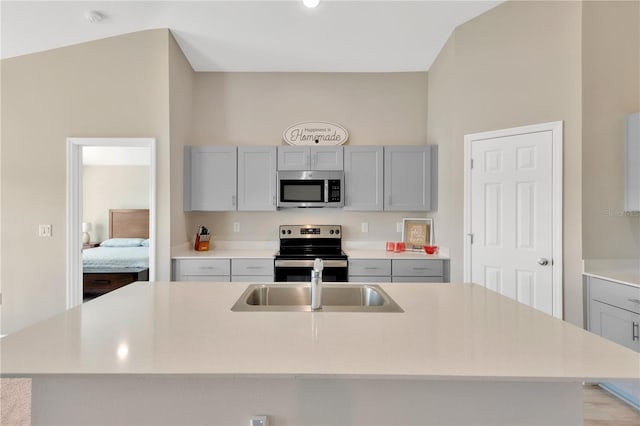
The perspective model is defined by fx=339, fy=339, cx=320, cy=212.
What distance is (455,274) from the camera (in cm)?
324

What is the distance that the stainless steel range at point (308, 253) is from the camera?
337 cm

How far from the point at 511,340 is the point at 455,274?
223cm

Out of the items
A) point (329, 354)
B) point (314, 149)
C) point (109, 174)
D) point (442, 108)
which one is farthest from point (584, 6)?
point (109, 174)

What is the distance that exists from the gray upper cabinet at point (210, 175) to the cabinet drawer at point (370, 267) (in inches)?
57.9

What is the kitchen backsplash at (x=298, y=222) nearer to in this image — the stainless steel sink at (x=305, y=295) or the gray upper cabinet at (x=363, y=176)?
the gray upper cabinet at (x=363, y=176)

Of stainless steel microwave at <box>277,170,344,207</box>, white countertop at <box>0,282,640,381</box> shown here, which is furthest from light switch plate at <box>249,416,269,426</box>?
stainless steel microwave at <box>277,170,344,207</box>

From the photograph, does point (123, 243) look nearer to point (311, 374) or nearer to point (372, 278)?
point (372, 278)

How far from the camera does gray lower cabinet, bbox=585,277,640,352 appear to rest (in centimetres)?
214

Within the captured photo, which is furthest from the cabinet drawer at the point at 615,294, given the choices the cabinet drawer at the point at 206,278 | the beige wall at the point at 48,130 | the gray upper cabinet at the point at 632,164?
the beige wall at the point at 48,130

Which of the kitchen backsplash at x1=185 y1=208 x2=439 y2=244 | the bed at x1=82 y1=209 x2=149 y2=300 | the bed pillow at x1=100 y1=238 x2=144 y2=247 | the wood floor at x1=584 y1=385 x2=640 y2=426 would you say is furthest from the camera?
the bed pillow at x1=100 y1=238 x2=144 y2=247

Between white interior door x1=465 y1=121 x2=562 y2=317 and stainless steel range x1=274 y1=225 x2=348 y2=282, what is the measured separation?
1.26 metres

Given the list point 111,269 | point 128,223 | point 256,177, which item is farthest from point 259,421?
point 128,223

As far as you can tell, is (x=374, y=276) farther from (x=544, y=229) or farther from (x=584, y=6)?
(x=584, y=6)

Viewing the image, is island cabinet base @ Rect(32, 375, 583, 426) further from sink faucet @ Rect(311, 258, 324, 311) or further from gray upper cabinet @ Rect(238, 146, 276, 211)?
gray upper cabinet @ Rect(238, 146, 276, 211)
